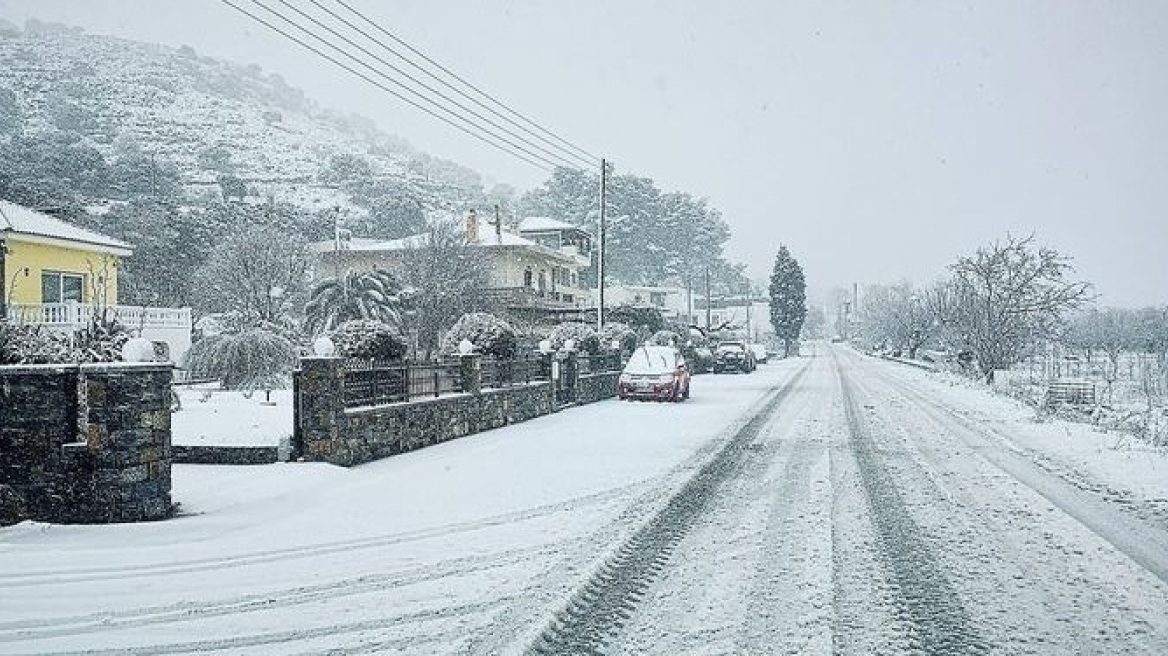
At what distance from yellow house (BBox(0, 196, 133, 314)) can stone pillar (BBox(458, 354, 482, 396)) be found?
13117 millimetres

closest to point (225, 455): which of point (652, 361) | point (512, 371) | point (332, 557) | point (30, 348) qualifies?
point (30, 348)

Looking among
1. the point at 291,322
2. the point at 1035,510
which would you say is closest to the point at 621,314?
the point at 291,322

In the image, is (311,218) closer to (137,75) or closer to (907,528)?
(907,528)

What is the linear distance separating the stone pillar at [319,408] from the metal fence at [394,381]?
0.52 meters

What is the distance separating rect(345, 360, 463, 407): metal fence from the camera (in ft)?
40.8

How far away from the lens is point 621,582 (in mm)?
6102

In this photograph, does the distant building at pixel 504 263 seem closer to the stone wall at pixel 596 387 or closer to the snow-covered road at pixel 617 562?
the stone wall at pixel 596 387

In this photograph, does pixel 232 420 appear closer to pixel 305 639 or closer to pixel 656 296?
pixel 305 639

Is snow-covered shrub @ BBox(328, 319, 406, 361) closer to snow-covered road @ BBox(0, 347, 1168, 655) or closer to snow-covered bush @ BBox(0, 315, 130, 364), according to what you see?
snow-covered road @ BBox(0, 347, 1168, 655)

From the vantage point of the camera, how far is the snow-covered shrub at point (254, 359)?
24.4 metres

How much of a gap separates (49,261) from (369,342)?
17.2 meters

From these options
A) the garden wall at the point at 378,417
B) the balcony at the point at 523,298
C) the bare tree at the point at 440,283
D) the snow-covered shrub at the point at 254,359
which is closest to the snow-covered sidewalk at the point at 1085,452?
the garden wall at the point at 378,417

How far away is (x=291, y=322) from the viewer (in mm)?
37062

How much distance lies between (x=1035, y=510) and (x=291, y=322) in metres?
33.6
